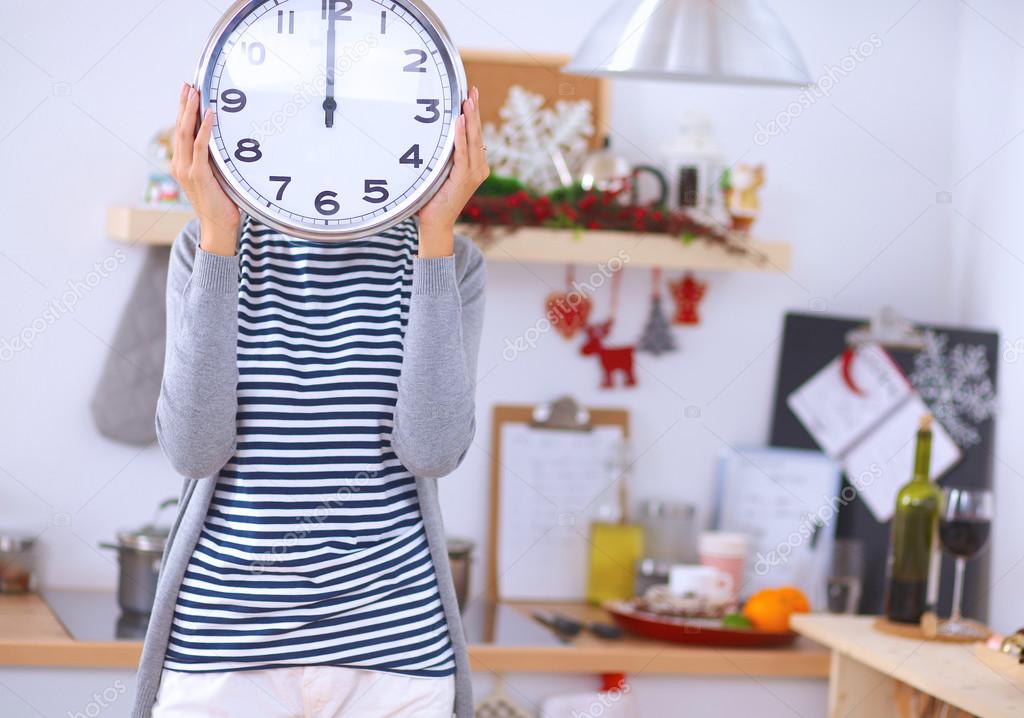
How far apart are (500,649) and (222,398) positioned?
0.98 meters

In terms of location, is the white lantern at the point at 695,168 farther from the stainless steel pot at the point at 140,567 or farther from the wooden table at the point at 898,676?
the stainless steel pot at the point at 140,567

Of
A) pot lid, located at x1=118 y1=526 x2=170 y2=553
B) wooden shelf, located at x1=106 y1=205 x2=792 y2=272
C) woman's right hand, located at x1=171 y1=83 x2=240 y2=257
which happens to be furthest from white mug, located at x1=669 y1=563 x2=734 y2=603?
woman's right hand, located at x1=171 y1=83 x2=240 y2=257

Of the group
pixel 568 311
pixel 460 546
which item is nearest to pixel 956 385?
pixel 568 311

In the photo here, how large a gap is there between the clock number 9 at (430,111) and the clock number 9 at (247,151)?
150 millimetres

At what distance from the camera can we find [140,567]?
1979 mm

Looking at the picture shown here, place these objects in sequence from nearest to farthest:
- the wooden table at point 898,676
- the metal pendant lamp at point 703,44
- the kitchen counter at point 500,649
A: the wooden table at point 898,676 → the metal pendant lamp at point 703,44 → the kitchen counter at point 500,649

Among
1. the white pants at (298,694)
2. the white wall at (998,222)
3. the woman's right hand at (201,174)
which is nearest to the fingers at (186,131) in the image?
the woman's right hand at (201,174)

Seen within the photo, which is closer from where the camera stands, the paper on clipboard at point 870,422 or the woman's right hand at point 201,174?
the woman's right hand at point 201,174

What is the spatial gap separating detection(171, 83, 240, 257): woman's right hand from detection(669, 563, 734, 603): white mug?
1343 millimetres

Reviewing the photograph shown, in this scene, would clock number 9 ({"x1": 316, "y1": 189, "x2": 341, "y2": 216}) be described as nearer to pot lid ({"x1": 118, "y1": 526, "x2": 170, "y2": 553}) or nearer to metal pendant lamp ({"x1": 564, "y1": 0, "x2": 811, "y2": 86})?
metal pendant lamp ({"x1": 564, "y1": 0, "x2": 811, "y2": 86})

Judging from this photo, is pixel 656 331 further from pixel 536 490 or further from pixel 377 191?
pixel 377 191

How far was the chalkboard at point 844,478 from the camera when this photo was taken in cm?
234

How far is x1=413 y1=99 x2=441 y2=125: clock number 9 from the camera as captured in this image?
114 cm

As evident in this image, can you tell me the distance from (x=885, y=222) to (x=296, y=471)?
5.78 ft
